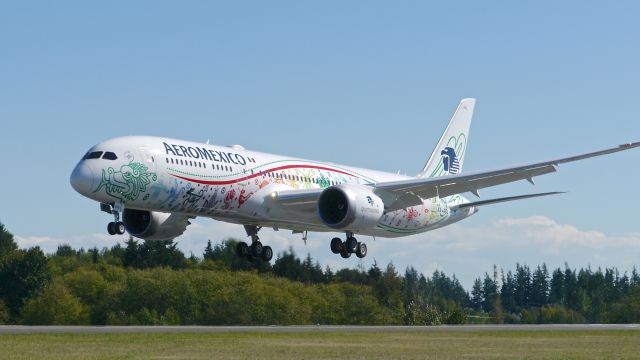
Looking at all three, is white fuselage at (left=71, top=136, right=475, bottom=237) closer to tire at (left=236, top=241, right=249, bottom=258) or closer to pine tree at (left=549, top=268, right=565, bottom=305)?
tire at (left=236, top=241, right=249, bottom=258)

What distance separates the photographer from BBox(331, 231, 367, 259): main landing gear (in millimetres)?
58219

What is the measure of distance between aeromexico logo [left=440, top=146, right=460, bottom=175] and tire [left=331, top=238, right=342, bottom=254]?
48.2 ft

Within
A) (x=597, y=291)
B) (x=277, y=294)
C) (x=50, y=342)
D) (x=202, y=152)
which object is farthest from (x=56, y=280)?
(x=597, y=291)

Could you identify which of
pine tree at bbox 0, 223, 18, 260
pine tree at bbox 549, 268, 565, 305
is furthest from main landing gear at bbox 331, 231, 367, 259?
pine tree at bbox 549, 268, 565, 305

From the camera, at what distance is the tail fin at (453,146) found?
7075 centimetres

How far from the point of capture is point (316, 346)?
4244 cm

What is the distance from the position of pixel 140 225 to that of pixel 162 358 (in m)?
21.9

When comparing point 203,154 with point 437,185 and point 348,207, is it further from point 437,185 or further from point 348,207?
point 437,185

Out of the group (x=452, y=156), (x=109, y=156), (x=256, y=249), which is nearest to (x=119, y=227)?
(x=109, y=156)

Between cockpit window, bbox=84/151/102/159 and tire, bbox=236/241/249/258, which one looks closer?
cockpit window, bbox=84/151/102/159

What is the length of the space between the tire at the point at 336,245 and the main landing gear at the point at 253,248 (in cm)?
356

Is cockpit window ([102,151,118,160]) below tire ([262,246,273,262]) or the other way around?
the other way around

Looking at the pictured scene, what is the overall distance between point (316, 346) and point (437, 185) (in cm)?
1640

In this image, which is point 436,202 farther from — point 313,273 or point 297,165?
point 313,273
